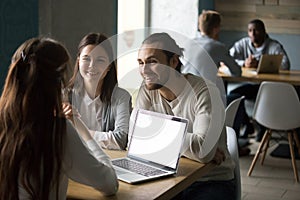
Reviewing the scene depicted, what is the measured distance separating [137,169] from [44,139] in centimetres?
60

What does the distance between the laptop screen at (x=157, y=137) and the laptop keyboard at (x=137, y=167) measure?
0.05 meters

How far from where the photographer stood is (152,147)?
2547 mm

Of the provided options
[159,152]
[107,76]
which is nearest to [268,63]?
[107,76]

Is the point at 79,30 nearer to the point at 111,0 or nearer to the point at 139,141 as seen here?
the point at 111,0

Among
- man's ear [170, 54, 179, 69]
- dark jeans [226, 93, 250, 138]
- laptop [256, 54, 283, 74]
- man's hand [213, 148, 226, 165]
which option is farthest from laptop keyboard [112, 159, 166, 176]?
laptop [256, 54, 283, 74]

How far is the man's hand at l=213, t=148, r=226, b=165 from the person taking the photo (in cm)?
258

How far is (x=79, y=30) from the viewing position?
3.94 m

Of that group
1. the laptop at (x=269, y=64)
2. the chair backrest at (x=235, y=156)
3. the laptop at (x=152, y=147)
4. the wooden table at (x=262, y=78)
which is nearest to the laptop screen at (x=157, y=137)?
the laptop at (x=152, y=147)

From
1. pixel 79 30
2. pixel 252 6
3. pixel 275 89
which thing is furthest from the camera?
pixel 252 6

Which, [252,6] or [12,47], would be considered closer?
[12,47]

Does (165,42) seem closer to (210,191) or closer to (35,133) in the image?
(210,191)

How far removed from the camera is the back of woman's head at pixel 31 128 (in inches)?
74.9

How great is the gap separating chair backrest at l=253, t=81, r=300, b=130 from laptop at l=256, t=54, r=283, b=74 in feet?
2.35

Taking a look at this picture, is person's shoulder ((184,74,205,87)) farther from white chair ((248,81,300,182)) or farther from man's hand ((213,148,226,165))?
white chair ((248,81,300,182))
